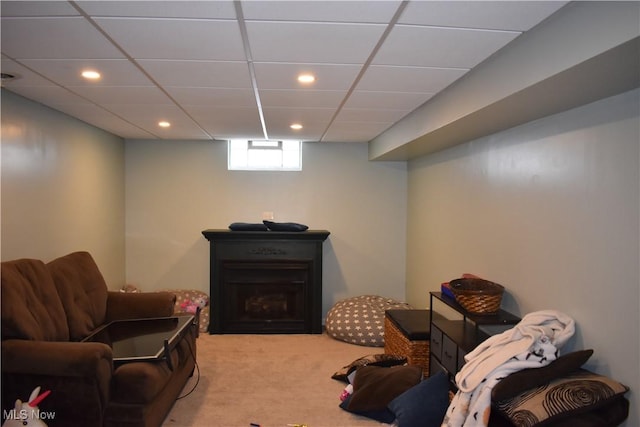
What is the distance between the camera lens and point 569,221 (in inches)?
84.7

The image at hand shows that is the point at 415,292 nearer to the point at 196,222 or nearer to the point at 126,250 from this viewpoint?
the point at 196,222

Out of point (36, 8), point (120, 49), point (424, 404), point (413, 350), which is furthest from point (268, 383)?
point (36, 8)

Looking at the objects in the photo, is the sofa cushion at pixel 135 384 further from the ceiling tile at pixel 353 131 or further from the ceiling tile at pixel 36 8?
the ceiling tile at pixel 353 131

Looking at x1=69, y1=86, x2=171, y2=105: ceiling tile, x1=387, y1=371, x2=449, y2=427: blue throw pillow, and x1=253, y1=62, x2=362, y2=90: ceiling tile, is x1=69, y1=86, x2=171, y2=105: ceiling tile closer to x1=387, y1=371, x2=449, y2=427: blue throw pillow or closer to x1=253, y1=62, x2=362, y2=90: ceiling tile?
x1=253, y1=62, x2=362, y2=90: ceiling tile

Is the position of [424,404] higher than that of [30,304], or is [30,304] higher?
[30,304]

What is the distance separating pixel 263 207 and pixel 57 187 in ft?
7.44

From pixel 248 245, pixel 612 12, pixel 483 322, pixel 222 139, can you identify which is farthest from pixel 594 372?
pixel 222 139

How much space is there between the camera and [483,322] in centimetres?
246

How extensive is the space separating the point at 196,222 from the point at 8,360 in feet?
9.47

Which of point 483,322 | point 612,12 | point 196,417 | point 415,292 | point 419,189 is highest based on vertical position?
point 612,12

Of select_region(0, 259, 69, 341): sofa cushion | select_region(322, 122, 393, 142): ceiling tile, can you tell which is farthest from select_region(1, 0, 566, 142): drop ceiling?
select_region(0, 259, 69, 341): sofa cushion

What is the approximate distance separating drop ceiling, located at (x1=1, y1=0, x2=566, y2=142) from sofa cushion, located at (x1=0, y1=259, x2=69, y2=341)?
3.94ft

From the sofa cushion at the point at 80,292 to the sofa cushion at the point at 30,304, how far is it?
0.10 m

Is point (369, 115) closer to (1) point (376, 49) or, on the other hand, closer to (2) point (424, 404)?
(1) point (376, 49)
